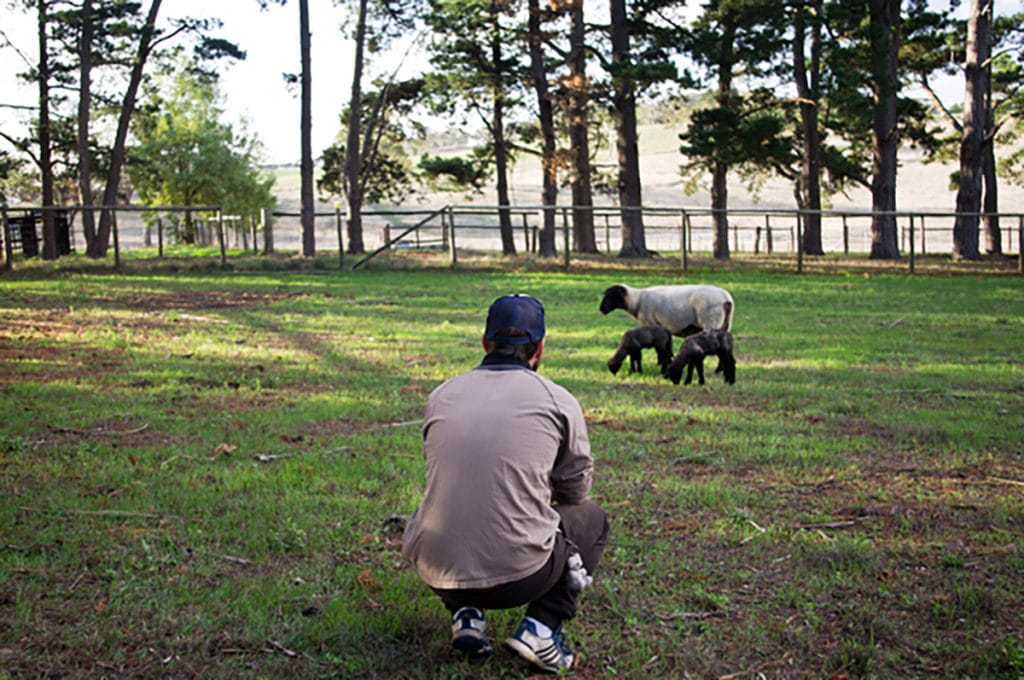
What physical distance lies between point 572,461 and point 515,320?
61cm

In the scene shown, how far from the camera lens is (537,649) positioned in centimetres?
377

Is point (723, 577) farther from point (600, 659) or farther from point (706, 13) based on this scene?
point (706, 13)

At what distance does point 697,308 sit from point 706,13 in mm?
26809

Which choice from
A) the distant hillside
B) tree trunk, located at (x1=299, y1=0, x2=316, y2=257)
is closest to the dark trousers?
tree trunk, located at (x1=299, y1=0, x2=316, y2=257)

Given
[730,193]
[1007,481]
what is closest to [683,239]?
[1007,481]

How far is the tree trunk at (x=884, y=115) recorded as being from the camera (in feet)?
103

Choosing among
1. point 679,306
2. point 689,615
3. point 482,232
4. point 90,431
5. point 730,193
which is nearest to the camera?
point 689,615

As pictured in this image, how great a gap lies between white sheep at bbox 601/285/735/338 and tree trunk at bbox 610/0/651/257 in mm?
18770

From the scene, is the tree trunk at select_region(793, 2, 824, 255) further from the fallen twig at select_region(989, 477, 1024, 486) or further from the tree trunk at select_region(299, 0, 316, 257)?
the fallen twig at select_region(989, 477, 1024, 486)

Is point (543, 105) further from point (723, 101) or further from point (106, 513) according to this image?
point (106, 513)

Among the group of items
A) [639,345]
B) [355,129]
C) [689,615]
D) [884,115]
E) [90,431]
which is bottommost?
[689,615]

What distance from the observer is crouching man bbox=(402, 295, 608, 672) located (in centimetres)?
369

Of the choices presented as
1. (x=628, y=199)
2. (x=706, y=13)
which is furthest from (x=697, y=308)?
(x=706, y=13)

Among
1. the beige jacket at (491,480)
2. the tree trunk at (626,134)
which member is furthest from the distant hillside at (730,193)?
the beige jacket at (491,480)
